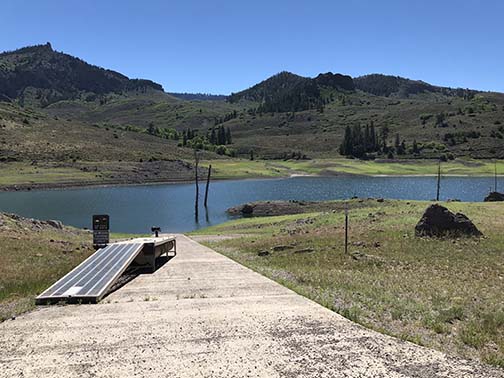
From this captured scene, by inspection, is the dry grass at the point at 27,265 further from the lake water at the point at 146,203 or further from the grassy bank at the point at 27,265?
the lake water at the point at 146,203

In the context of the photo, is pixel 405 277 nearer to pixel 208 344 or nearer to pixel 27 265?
pixel 208 344

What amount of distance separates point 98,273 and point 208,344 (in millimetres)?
6886

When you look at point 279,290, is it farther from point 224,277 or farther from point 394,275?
point 394,275

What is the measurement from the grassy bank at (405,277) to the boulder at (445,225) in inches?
30.5

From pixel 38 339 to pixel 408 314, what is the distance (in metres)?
7.24

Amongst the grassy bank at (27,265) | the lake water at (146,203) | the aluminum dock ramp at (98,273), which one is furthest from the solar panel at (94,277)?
the lake water at (146,203)

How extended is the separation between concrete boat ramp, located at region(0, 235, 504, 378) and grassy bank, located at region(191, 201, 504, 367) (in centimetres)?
111

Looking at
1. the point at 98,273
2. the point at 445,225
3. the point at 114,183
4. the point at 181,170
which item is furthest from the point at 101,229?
the point at 181,170

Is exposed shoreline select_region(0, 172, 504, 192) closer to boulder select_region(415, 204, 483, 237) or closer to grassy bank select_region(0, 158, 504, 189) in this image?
grassy bank select_region(0, 158, 504, 189)

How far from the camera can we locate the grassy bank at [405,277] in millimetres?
8570

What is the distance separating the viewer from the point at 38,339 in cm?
714

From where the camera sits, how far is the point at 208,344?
6.91 meters

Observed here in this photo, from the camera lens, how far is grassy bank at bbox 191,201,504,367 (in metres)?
8.57

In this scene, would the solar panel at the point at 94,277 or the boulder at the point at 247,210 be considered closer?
the solar panel at the point at 94,277
